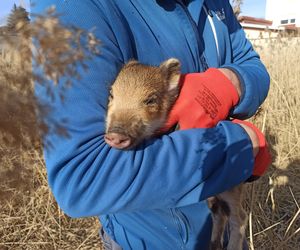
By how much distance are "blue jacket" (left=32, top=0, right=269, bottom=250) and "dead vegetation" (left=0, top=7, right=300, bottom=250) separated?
0.16 metres

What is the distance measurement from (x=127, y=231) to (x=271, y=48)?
5307 millimetres

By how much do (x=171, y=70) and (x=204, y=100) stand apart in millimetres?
220

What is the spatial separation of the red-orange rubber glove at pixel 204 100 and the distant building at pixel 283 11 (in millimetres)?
35831

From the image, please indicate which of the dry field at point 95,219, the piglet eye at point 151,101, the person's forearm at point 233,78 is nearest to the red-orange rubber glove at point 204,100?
the person's forearm at point 233,78

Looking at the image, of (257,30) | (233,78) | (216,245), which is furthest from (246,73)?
(257,30)

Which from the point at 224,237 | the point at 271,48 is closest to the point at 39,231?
the point at 224,237

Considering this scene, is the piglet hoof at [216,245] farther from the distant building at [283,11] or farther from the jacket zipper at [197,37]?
the distant building at [283,11]

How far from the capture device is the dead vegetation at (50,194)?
392mm

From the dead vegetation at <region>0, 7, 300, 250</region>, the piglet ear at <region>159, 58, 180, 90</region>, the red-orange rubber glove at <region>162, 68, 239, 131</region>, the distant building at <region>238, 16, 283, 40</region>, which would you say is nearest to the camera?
the dead vegetation at <region>0, 7, 300, 250</region>

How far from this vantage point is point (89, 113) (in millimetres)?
972

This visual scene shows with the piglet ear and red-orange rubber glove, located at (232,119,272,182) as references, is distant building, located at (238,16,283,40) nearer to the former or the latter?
the piglet ear

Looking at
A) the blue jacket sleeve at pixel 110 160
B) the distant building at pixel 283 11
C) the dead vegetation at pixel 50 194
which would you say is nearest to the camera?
the dead vegetation at pixel 50 194

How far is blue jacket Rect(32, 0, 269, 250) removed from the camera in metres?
0.96

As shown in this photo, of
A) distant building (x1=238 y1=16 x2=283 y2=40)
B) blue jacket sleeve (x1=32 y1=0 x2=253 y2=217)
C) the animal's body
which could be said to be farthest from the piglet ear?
distant building (x1=238 y1=16 x2=283 y2=40)
